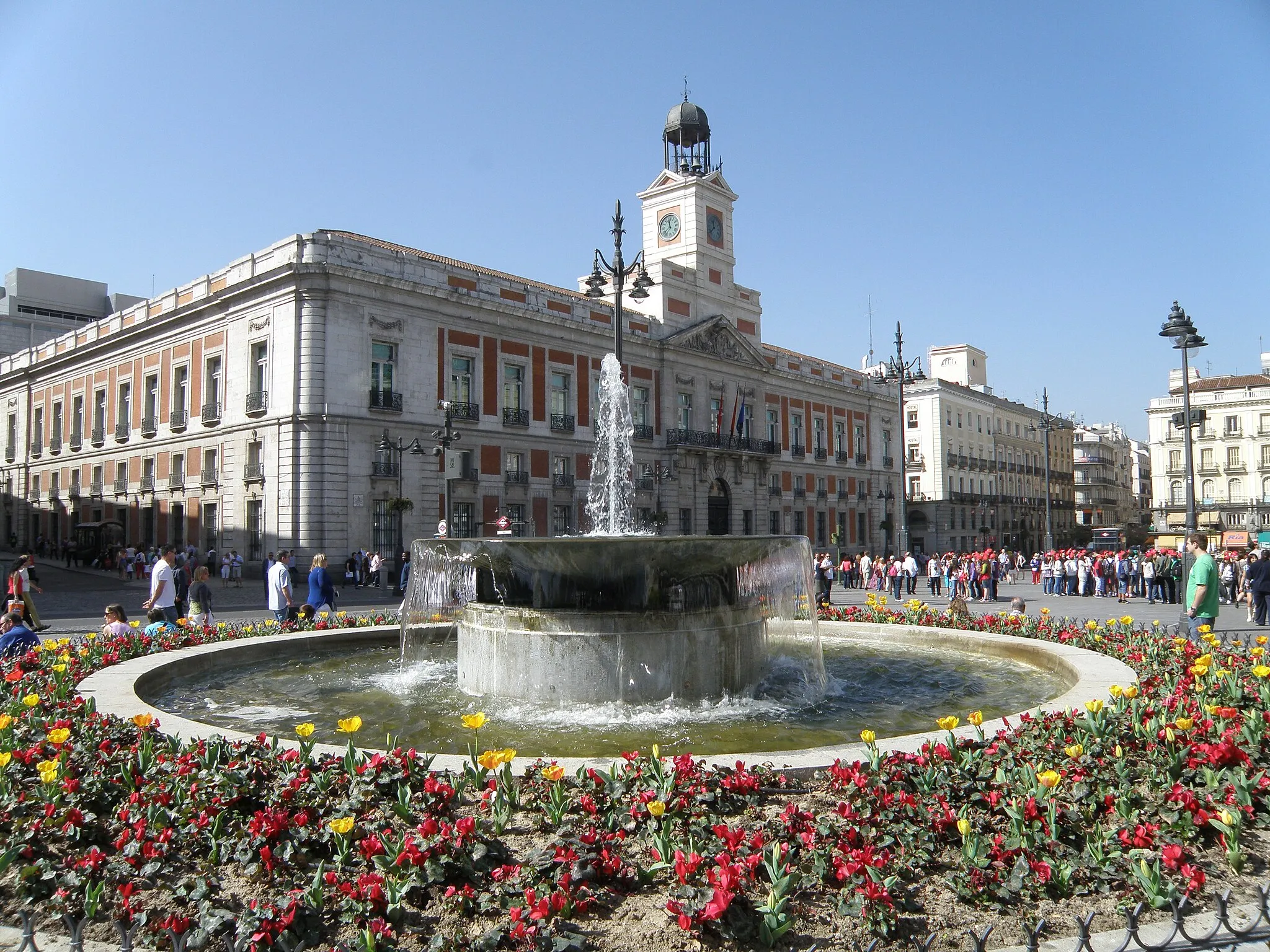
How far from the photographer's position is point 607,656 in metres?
7.13

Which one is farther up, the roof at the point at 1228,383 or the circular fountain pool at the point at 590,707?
the roof at the point at 1228,383

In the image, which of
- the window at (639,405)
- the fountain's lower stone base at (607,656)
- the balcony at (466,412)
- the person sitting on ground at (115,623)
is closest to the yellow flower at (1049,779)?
the fountain's lower stone base at (607,656)

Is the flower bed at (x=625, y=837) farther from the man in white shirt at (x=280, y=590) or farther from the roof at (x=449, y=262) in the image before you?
the roof at (x=449, y=262)

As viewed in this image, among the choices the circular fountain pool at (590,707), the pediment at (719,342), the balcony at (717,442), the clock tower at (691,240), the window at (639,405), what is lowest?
the circular fountain pool at (590,707)

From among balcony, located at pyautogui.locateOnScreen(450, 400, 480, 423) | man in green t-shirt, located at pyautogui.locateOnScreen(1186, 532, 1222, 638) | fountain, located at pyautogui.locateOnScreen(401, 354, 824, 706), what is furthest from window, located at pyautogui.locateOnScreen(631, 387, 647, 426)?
fountain, located at pyautogui.locateOnScreen(401, 354, 824, 706)

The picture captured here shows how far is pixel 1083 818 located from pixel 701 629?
3.77 m

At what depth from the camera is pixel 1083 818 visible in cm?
388

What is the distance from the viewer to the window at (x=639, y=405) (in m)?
37.8

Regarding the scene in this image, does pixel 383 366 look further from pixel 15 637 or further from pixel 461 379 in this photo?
pixel 15 637

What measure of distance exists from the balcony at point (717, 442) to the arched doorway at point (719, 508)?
173cm

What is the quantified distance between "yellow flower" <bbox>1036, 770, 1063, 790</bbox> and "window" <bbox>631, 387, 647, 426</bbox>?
33923mm

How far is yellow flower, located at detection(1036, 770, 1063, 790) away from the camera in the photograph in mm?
3727

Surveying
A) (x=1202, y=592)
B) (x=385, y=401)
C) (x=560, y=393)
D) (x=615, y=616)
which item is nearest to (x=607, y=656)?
(x=615, y=616)

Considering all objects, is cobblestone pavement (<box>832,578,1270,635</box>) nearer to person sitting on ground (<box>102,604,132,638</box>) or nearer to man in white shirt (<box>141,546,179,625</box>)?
man in white shirt (<box>141,546,179,625</box>)
